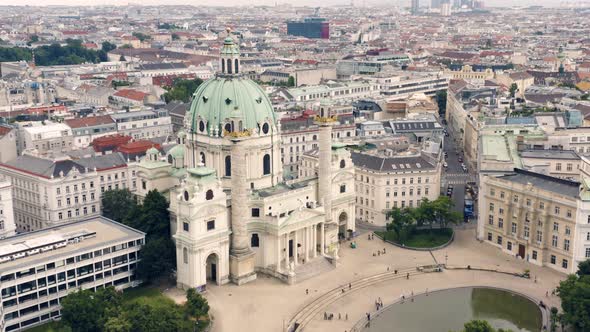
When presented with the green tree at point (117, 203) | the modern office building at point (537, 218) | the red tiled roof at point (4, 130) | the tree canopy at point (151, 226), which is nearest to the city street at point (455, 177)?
the modern office building at point (537, 218)

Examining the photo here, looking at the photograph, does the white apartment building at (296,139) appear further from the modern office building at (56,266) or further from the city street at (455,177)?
the modern office building at (56,266)

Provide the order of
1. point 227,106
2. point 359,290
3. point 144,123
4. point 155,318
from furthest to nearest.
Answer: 1. point 144,123
2. point 227,106
3. point 359,290
4. point 155,318

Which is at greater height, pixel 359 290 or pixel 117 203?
pixel 117 203

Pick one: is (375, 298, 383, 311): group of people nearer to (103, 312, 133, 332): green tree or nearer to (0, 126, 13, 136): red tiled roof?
(103, 312, 133, 332): green tree

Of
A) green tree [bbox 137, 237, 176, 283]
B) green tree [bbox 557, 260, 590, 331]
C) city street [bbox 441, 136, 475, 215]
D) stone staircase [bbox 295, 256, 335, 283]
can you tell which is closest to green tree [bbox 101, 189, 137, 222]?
green tree [bbox 137, 237, 176, 283]

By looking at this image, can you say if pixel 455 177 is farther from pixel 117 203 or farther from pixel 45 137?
pixel 45 137

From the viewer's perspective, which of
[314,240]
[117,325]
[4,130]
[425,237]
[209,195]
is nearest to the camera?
[117,325]

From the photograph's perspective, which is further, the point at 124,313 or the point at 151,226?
the point at 151,226

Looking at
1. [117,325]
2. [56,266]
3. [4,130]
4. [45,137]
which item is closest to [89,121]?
[45,137]
